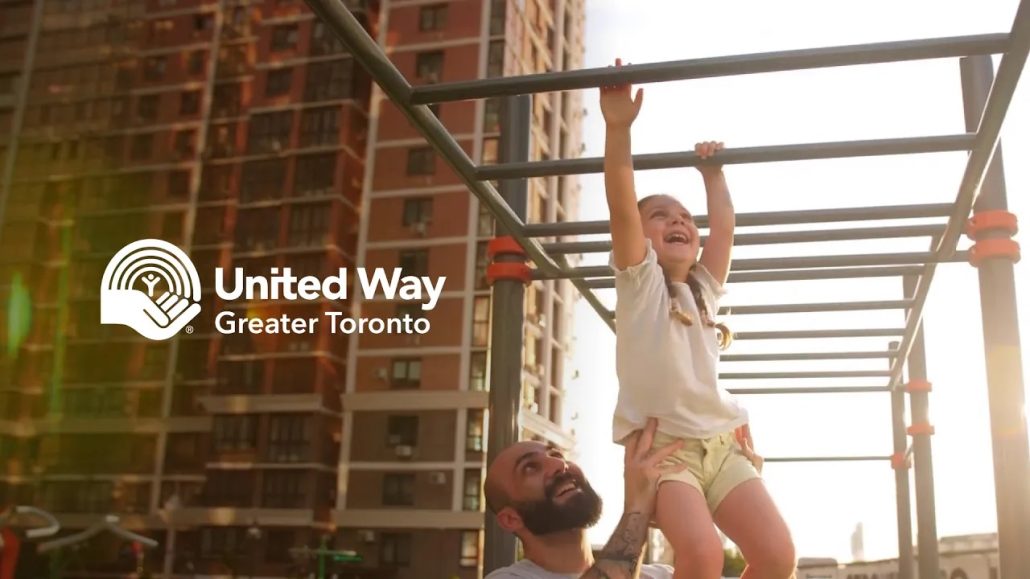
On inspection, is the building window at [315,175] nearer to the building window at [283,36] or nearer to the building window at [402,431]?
the building window at [283,36]

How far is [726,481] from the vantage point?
2.09 metres

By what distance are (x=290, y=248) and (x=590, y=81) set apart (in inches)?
1119

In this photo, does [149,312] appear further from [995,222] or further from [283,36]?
[995,222]

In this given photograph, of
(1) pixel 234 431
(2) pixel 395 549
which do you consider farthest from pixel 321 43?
(2) pixel 395 549

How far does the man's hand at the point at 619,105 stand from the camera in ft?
6.81

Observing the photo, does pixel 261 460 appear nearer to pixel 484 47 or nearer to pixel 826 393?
pixel 484 47

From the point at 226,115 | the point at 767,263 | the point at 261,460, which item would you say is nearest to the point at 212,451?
the point at 261,460

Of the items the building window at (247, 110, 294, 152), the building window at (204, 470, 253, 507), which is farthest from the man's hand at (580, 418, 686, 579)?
the building window at (247, 110, 294, 152)

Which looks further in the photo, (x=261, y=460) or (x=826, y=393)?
(x=261, y=460)

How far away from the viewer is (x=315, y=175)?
98.1 feet

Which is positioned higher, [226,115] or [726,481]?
[226,115]

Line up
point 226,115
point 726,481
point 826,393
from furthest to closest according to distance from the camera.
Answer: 1. point 226,115
2. point 826,393
3. point 726,481

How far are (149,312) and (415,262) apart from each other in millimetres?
8680

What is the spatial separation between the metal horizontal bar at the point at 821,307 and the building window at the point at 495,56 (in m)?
25.0
